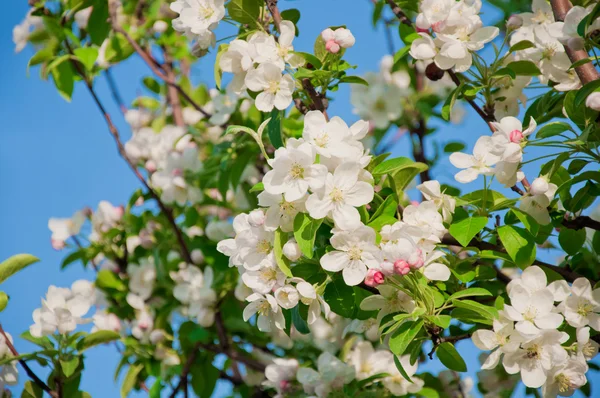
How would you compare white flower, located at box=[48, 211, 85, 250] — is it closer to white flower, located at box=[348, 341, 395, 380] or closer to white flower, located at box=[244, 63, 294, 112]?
white flower, located at box=[348, 341, 395, 380]

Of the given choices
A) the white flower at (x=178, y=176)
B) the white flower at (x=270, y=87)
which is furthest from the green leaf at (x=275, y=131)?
the white flower at (x=178, y=176)

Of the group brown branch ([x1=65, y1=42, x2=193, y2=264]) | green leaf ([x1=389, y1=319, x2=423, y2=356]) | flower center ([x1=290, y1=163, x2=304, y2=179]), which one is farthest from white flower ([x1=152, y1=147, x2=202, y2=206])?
green leaf ([x1=389, y1=319, x2=423, y2=356])

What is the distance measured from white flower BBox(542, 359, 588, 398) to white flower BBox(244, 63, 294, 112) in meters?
0.82

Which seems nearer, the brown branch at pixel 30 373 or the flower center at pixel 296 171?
the flower center at pixel 296 171

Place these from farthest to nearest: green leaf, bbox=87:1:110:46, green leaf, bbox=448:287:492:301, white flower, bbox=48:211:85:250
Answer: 1. white flower, bbox=48:211:85:250
2. green leaf, bbox=87:1:110:46
3. green leaf, bbox=448:287:492:301

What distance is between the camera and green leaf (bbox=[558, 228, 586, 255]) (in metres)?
1.79

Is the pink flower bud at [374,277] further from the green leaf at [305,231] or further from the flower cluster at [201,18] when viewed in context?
the flower cluster at [201,18]

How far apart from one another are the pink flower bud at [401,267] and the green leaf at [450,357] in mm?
262

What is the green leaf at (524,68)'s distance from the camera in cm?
193

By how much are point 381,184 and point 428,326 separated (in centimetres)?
35

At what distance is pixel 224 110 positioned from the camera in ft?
8.59

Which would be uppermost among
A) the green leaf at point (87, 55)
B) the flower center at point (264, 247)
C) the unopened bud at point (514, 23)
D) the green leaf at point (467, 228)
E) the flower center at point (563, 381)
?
the green leaf at point (87, 55)

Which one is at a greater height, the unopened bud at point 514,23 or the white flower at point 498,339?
the unopened bud at point 514,23

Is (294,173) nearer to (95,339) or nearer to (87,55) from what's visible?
(95,339)
